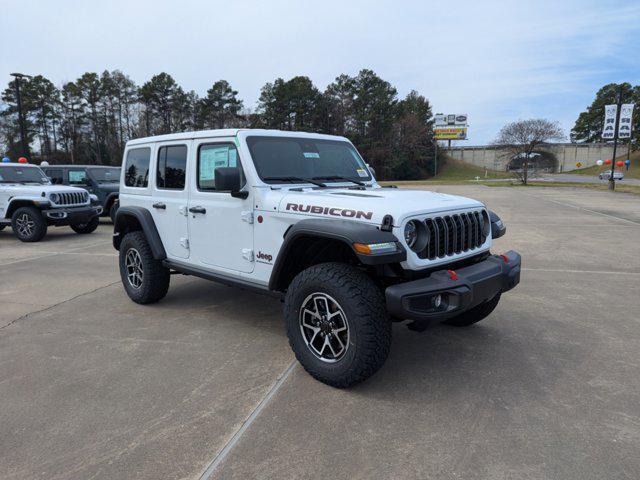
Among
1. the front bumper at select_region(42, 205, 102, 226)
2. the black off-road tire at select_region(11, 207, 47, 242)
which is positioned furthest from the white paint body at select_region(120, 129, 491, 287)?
the black off-road tire at select_region(11, 207, 47, 242)

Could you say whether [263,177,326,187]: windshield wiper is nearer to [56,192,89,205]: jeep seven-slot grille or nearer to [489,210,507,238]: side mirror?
[489,210,507,238]: side mirror

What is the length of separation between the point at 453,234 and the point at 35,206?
10091mm

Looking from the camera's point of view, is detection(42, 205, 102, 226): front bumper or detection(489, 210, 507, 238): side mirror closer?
detection(489, 210, 507, 238): side mirror

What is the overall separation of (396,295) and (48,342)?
3.31 meters

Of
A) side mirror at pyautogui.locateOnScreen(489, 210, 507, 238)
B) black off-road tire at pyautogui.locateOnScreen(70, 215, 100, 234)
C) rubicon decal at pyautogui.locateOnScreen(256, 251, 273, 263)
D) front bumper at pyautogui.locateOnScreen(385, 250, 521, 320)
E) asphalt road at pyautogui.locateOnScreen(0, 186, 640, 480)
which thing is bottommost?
asphalt road at pyautogui.locateOnScreen(0, 186, 640, 480)

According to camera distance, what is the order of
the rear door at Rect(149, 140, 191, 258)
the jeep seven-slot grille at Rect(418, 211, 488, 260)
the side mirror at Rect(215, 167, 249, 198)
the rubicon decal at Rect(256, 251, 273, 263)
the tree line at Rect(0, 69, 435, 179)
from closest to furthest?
the jeep seven-slot grille at Rect(418, 211, 488, 260) < the side mirror at Rect(215, 167, 249, 198) < the rubicon decal at Rect(256, 251, 273, 263) < the rear door at Rect(149, 140, 191, 258) < the tree line at Rect(0, 69, 435, 179)

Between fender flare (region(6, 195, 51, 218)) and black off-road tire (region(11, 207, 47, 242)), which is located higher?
fender flare (region(6, 195, 51, 218))

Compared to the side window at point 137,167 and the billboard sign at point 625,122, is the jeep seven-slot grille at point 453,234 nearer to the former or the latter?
the side window at point 137,167

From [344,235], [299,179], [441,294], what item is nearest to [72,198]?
[299,179]

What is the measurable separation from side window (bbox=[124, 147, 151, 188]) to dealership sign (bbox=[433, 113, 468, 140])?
83.4 m

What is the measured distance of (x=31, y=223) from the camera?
Result: 10.1 m

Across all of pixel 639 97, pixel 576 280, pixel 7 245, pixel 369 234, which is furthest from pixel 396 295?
pixel 639 97

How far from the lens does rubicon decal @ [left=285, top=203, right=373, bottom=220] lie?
3.09m

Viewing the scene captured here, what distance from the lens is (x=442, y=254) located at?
10.7ft
